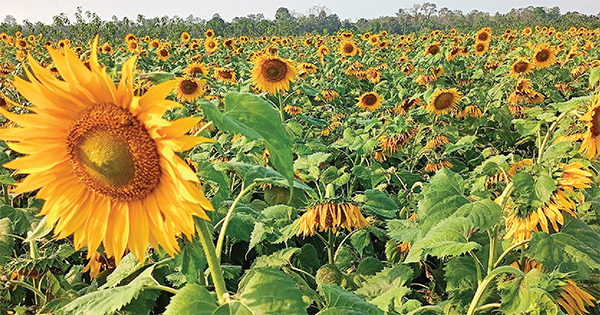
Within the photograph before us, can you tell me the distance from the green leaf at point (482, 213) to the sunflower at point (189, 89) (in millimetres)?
4951

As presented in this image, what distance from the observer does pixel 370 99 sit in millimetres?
6180

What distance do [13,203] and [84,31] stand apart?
57.3 ft

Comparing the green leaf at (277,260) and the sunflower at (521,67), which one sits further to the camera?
the sunflower at (521,67)

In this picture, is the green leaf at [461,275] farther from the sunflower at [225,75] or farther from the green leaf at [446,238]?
the sunflower at [225,75]

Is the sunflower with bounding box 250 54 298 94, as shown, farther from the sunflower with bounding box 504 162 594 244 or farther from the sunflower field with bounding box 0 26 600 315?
the sunflower with bounding box 504 162 594 244

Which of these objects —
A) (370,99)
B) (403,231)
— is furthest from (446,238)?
(370,99)

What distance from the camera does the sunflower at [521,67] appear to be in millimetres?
6560

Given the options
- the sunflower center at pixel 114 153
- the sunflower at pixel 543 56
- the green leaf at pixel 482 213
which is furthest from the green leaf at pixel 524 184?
the sunflower at pixel 543 56

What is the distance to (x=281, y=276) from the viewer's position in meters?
1.16

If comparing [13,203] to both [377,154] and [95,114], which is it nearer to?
[95,114]

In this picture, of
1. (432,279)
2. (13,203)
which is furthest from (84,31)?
(432,279)

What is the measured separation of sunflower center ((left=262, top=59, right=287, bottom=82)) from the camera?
4977 millimetres

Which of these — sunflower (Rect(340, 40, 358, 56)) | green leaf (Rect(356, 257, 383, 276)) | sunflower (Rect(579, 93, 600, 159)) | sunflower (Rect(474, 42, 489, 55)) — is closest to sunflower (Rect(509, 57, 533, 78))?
sunflower (Rect(474, 42, 489, 55))

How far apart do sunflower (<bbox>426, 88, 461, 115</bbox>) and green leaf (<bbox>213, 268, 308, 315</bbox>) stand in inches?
166
